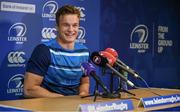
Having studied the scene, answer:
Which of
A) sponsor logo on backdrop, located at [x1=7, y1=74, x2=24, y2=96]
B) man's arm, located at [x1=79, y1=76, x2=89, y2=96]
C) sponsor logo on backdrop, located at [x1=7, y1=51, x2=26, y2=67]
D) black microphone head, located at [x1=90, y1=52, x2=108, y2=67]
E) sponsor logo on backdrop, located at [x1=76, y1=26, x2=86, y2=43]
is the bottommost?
sponsor logo on backdrop, located at [x1=7, y1=74, x2=24, y2=96]

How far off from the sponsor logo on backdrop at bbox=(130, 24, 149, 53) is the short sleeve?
2090 millimetres

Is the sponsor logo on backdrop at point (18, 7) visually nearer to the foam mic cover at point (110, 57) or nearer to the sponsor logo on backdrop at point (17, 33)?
the sponsor logo on backdrop at point (17, 33)

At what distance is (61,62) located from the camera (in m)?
2.47

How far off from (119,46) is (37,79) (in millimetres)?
2010

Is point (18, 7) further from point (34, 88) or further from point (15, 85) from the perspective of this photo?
point (34, 88)

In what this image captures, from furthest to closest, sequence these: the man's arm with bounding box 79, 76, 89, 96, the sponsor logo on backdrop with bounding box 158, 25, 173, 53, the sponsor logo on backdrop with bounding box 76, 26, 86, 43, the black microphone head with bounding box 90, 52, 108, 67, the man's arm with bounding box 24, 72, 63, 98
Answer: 1. the sponsor logo on backdrop with bounding box 158, 25, 173, 53
2. the sponsor logo on backdrop with bounding box 76, 26, 86, 43
3. the man's arm with bounding box 79, 76, 89, 96
4. the man's arm with bounding box 24, 72, 63, 98
5. the black microphone head with bounding box 90, 52, 108, 67

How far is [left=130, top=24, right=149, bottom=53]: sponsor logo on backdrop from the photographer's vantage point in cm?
441

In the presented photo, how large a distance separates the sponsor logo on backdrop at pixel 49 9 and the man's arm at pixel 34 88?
114cm

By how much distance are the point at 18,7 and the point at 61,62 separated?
0.97m

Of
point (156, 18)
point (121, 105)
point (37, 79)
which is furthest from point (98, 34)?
point (121, 105)

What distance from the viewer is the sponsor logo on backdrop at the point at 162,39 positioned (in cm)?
472

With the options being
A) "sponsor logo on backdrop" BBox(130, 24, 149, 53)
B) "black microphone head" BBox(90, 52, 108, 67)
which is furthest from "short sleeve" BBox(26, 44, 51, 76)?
"sponsor logo on backdrop" BBox(130, 24, 149, 53)

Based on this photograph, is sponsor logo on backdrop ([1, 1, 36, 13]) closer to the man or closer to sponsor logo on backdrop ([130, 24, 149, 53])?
the man

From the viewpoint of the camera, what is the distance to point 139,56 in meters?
4.47
